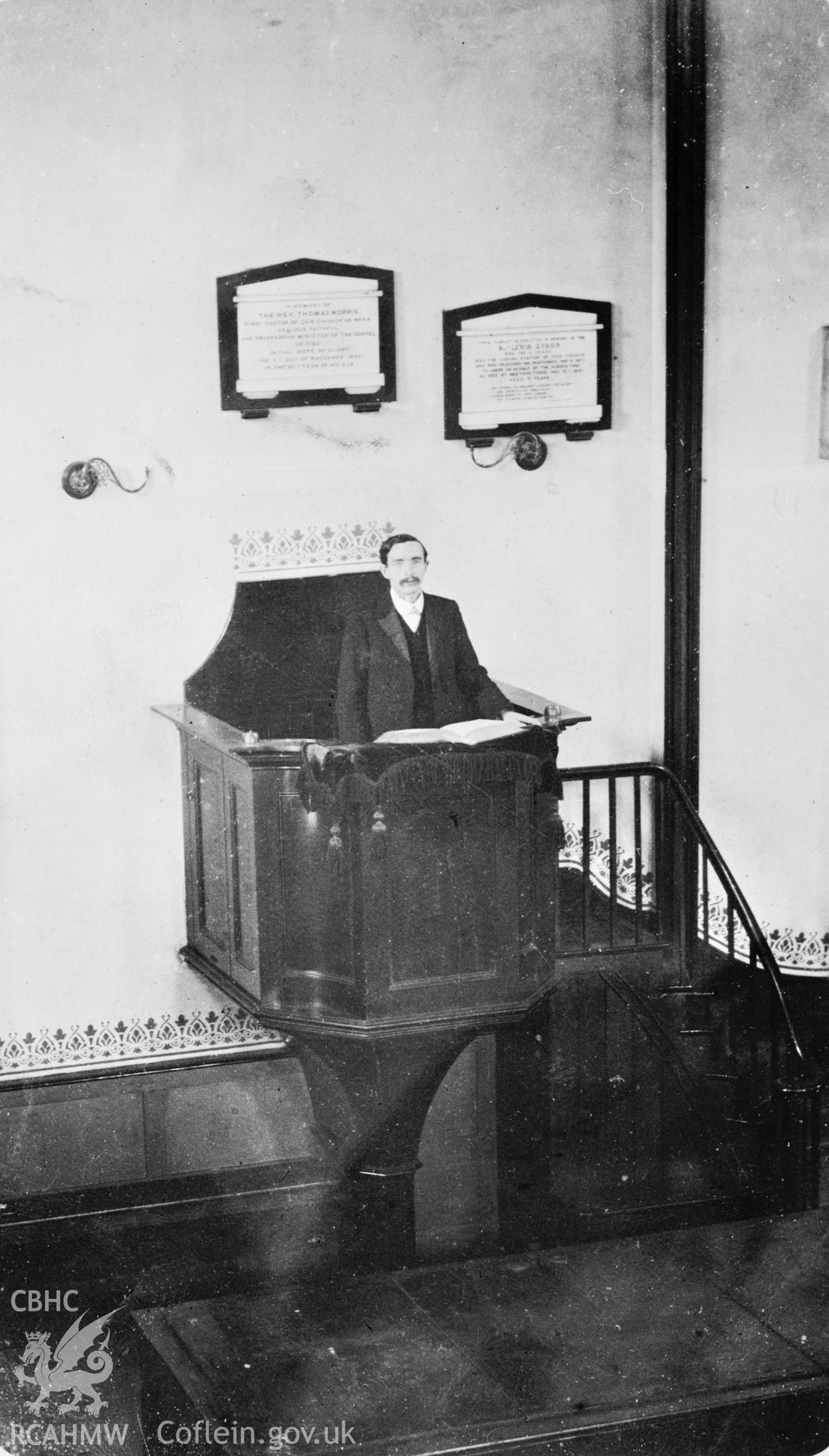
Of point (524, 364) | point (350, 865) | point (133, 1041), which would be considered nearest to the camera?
point (350, 865)

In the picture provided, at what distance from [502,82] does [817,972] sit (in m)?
2.65

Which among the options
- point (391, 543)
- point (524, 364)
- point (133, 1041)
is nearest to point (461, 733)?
point (391, 543)

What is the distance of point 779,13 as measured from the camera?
4.34 m

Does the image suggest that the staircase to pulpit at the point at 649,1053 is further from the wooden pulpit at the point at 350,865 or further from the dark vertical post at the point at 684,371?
the wooden pulpit at the point at 350,865

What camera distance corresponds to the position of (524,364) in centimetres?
453

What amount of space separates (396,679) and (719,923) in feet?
Answer: 4.30

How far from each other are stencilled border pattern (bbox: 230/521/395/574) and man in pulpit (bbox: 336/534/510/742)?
12 centimetres

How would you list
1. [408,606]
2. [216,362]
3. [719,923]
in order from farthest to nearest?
[719,923], [408,606], [216,362]

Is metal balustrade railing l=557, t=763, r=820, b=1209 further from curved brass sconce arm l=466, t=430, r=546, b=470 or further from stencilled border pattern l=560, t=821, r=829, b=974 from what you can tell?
curved brass sconce arm l=466, t=430, r=546, b=470

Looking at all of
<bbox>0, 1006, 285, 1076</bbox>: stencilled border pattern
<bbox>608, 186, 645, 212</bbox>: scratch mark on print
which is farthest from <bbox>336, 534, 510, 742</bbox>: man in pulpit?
<bbox>608, 186, 645, 212</bbox>: scratch mark on print

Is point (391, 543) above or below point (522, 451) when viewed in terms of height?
below

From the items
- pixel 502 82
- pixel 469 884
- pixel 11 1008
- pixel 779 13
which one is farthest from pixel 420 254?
pixel 11 1008

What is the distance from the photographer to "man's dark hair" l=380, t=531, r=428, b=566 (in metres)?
4.49

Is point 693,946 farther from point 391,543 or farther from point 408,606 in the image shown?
point 391,543
